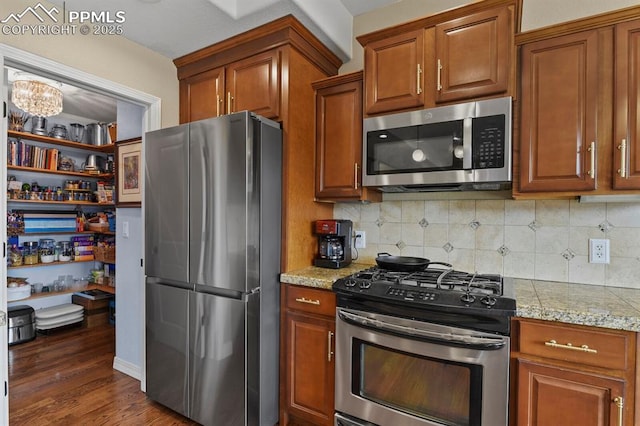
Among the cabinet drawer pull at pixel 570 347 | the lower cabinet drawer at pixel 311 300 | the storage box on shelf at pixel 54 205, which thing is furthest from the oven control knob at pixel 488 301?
the storage box on shelf at pixel 54 205

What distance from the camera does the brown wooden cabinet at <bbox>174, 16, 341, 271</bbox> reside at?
1.97 metres

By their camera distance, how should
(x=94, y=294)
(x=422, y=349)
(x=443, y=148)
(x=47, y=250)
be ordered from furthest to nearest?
(x=94, y=294) → (x=47, y=250) → (x=443, y=148) → (x=422, y=349)

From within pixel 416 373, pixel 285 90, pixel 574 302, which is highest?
pixel 285 90

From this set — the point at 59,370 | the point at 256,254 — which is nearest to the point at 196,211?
the point at 256,254

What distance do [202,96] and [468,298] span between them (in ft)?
7.28

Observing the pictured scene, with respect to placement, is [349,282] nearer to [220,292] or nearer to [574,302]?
[220,292]

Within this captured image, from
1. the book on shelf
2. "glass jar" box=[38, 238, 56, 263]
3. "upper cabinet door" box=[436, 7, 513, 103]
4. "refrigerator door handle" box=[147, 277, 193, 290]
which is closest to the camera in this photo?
"upper cabinet door" box=[436, 7, 513, 103]

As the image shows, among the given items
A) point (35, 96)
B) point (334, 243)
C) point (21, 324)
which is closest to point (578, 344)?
point (334, 243)

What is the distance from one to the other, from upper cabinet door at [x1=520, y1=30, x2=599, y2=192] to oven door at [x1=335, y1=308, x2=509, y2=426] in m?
0.83

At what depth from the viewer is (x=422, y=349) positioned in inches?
57.2

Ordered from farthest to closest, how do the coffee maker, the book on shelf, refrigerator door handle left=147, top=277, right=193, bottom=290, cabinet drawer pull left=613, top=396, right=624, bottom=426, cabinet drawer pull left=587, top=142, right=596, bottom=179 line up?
the book on shelf → the coffee maker → refrigerator door handle left=147, top=277, right=193, bottom=290 → cabinet drawer pull left=587, top=142, right=596, bottom=179 → cabinet drawer pull left=613, top=396, right=624, bottom=426

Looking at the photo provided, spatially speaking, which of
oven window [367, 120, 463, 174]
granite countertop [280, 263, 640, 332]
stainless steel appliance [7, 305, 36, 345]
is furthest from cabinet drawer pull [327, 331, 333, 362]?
stainless steel appliance [7, 305, 36, 345]

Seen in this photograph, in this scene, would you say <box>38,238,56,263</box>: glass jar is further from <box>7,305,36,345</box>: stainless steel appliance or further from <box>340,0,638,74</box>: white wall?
<box>340,0,638,74</box>: white wall

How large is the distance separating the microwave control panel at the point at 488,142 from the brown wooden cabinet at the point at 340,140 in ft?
2.23
